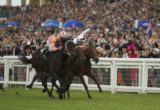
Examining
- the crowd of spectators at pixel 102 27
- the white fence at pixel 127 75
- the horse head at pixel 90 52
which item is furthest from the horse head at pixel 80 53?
the white fence at pixel 127 75

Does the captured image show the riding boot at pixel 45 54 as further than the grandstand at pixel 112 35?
No

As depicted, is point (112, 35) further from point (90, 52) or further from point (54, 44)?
point (54, 44)

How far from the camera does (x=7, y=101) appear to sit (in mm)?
21172

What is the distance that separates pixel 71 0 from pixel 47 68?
28.9 metres

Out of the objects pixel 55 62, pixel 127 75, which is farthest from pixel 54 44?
pixel 127 75

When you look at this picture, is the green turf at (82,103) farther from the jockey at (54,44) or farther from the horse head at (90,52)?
the jockey at (54,44)

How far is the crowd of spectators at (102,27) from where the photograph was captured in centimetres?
2803

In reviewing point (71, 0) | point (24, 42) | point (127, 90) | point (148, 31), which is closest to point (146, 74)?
point (127, 90)

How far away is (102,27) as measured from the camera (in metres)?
37.1

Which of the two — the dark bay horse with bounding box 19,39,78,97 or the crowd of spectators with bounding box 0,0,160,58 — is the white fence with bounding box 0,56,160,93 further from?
the dark bay horse with bounding box 19,39,78,97

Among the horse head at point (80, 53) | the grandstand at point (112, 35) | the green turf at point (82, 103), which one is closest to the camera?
the green turf at point (82, 103)

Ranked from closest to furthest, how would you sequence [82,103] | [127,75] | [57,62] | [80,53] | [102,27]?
[82,103] < [80,53] < [57,62] < [127,75] < [102,27]

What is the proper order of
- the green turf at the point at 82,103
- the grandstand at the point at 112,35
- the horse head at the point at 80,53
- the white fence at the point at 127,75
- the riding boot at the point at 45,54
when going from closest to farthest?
1. the green turf at the point at 82,103
2. the horse head at the point at 80,53
3. the riding boot at the point at 45,54
4. the white fence at the point at 127,75
5. the grandstand at the point at 112,35

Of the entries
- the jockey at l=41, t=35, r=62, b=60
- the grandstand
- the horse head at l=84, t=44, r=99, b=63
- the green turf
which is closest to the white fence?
the grandstand
